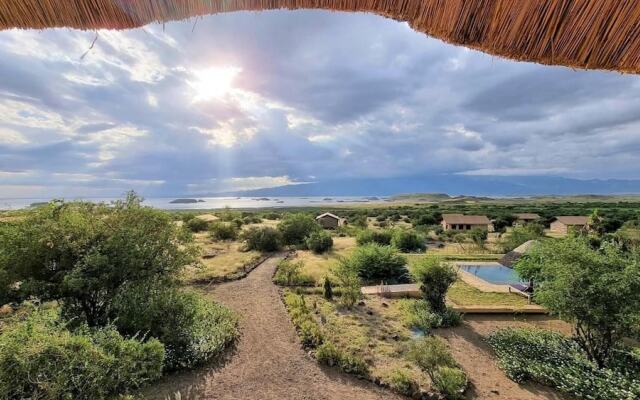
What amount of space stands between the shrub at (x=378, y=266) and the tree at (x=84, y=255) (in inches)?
458

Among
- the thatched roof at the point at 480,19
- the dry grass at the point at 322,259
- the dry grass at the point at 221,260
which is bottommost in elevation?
the dry grass at the point at 322,259

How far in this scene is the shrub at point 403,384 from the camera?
859cm

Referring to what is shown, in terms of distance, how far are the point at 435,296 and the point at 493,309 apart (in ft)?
9.73

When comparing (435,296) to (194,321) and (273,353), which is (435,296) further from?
(194,321)

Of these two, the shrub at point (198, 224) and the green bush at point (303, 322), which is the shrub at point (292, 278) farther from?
the shrub at point (198, 224)

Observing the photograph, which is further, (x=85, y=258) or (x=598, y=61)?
(x=85, y=258)

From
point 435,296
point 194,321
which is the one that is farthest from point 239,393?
point 435,296

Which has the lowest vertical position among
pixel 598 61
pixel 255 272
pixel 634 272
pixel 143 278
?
pixel 255 272

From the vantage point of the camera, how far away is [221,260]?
82.1 ft

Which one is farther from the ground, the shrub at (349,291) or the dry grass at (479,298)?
the shrub at (349,291)

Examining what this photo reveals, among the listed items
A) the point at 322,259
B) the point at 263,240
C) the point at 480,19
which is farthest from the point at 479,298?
the point at 263,240

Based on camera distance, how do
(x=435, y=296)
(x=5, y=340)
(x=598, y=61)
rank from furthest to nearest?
(x=435, y=296)
(x=5, y=340)
(x=598, y=61)

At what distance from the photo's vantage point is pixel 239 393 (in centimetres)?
851

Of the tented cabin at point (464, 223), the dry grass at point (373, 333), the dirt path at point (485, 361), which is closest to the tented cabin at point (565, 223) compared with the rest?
the tented cabin at point (464, 223)
